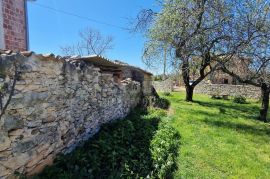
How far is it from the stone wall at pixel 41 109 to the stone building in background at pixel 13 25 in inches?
85.8

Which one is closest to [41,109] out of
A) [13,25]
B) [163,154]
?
[163,154]

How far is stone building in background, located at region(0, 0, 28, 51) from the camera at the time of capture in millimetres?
5824

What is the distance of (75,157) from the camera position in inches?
164

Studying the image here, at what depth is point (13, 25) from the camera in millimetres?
6207

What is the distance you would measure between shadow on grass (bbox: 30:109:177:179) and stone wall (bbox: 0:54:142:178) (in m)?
0.22

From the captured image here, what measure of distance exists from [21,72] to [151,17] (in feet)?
40.4

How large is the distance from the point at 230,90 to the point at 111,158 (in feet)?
67.5

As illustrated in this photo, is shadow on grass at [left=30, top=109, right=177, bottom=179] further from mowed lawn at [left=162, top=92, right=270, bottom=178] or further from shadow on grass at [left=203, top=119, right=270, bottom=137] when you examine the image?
shadow on grass at [left=203, top=119, right=270, bottom=137]

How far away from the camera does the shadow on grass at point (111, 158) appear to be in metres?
3.80

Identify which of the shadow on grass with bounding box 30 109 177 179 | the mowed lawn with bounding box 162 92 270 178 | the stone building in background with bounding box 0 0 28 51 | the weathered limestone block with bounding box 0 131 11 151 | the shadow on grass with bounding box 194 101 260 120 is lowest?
the mowed lawn with bounding box 162 92 270 178

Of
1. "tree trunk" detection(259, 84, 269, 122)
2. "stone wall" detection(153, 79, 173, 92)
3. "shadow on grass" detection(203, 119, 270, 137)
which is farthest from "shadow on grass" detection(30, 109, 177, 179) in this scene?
"stone wall" detection(153, 79, 173, 92)

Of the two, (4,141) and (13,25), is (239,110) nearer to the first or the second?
(13,25)

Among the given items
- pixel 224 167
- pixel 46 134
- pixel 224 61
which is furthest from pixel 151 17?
pixel 46 134

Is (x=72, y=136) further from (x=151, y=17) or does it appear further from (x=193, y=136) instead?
(x=151, y=17)
